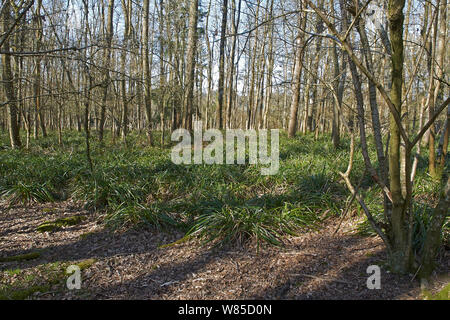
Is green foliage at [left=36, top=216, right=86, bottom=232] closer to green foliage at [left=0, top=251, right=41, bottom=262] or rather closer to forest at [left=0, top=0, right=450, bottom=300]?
Answer: forest at [left=0, top=0, right=450, bottom=300]

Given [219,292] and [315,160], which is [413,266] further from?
[315,160]

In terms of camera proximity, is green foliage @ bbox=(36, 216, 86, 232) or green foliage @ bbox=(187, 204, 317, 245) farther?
green foliage @ bbox=(36, 216, 86, 232)

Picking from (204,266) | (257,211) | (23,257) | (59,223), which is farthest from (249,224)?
(59,223)

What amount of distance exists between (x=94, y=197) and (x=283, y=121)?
2226 centimetres

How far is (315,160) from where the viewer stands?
243 inches

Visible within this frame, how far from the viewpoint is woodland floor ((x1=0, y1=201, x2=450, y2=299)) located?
98.3 inches

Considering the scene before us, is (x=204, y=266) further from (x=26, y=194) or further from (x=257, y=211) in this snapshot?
(x=26, y=194)

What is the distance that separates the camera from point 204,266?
3012 mm

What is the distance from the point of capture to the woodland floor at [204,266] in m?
2.50

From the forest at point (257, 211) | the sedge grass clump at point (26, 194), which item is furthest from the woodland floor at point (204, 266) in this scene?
the sedge grass clump at point (26, 194)

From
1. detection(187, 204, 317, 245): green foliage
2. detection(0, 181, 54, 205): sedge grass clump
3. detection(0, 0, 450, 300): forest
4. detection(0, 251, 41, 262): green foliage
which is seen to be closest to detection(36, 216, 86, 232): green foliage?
detection(0, 0, 450, 300): forest

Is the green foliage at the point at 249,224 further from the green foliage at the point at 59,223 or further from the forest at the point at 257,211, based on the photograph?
the green foliage at the point at 59,223
